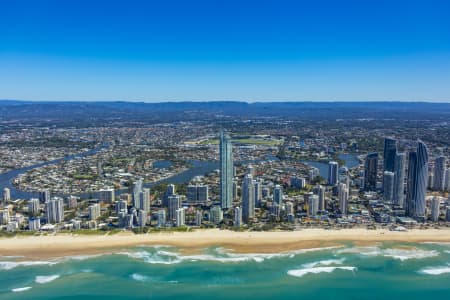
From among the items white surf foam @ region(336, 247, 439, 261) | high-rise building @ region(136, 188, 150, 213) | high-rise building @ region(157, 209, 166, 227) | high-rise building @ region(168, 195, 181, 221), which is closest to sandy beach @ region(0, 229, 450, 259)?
white surf foam @ region(336, 247, 439, 261)

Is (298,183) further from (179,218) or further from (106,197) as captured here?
(106,197)

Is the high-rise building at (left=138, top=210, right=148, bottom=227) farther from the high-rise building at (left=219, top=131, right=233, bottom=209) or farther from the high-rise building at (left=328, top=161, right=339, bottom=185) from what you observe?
the high-rise building at (left=328, top=161, right=339, bottom=185)

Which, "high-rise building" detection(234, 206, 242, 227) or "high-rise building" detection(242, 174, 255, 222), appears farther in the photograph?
"high-rise building" detection(242, 174, 255, 222)

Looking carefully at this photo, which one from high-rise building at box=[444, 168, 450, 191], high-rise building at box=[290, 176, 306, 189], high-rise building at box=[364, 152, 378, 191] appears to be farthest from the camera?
high-rise building at box=[290, 176, 306, 189]

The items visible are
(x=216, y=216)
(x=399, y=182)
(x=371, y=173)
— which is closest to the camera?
(x=216, y=216)

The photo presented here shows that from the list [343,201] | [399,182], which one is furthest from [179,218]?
[399,182]

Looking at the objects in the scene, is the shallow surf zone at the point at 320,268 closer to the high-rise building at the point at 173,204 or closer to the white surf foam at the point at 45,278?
the high-rise building at the point at 173,204
